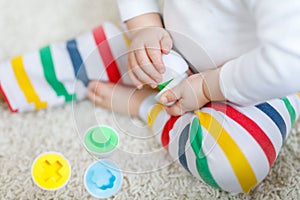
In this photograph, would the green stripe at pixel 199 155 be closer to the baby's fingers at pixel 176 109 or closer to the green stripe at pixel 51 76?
the baby's fingers at pixel 176 109

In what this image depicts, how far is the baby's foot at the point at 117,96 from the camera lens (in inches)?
31.3

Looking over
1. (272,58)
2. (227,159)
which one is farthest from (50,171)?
(272,58)

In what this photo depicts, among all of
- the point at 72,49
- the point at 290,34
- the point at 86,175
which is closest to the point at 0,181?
the point at 86,175

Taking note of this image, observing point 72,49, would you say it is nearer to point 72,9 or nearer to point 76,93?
point 76,93

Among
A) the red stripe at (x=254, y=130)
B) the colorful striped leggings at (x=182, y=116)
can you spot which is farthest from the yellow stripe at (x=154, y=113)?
the red stripe at (x=254, y=130)

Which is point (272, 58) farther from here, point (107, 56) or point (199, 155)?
point (107, 56)

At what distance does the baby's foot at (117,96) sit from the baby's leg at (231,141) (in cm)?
10

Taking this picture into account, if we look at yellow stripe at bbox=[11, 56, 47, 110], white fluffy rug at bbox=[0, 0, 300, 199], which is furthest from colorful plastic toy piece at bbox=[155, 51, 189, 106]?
yellow stripe at bbox=[11, 56, 47, 110]

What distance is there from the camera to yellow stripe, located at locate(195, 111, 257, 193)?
67cm

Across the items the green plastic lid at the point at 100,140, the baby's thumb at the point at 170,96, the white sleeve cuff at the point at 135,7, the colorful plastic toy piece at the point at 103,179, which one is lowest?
the colorful plastic toy piece at the point at 103,179

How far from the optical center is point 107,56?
31.2 inches

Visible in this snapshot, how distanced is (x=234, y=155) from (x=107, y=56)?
28 centimetres

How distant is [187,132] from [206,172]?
0.07 meters

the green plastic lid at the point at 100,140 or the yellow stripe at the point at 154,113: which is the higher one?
the yellow stripe at the point at 154,113
